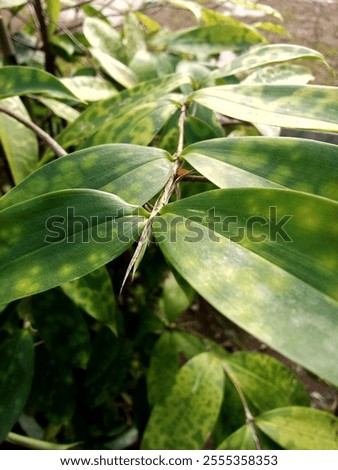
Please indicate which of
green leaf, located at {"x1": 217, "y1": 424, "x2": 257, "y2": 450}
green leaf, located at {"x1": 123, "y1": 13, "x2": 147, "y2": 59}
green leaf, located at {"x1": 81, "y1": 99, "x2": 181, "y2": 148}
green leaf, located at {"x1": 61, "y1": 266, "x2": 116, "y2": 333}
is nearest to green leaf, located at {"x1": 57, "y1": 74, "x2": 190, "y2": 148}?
green leaf, located at {"x1": 81, "y1": 99, "x2": 181, "y2": 148}

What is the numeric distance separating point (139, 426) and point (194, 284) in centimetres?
57

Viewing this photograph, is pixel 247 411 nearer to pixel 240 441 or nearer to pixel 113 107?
pixel 240 441

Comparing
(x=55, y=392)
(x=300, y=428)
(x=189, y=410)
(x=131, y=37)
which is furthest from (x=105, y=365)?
(x=131, y=37)

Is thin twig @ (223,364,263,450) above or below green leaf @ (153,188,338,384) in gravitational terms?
below

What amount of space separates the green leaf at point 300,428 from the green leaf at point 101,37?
1.76 ft

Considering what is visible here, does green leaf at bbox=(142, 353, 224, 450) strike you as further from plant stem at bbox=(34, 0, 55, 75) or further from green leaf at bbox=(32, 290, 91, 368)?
plant stem at bbox=(34, 0, 55, 75)

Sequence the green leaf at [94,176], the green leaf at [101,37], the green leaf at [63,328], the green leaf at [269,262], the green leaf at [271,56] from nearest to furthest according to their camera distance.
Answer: the green leaf at [269,262], the green leaf at [94,176], the green leaf at [271,56], the green leaf at [63,328], the green leaf at [101,37]

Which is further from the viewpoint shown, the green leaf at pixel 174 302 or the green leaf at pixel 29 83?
the green leaf at pixel 174 302

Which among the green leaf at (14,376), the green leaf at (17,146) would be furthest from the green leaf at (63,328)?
the green leaf at (17,146)

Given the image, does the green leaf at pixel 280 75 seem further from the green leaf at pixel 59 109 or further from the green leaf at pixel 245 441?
the green leaf at pixel 245 441

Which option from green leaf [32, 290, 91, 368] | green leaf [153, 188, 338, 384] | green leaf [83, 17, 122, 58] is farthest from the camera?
green leaf [83, 17, 122, 58]

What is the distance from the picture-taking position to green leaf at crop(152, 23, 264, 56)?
657 mm

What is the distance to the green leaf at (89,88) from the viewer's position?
58cm

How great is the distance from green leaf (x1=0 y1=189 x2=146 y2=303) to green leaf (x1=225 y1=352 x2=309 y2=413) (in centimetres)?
36
